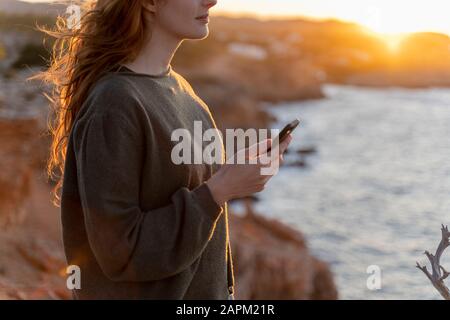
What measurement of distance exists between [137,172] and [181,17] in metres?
0.36

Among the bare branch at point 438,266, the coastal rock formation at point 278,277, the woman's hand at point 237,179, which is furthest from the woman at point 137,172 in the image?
the coastal rock formation at point 278,277

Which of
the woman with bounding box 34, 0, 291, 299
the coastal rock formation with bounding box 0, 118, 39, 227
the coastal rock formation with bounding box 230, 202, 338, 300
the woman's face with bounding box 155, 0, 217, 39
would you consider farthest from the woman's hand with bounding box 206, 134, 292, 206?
the coastal rock formation with bounding box 0, 118, 39, 227

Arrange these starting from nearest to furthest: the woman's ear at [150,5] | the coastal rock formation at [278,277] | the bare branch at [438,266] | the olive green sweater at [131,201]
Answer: the olive green sweater at [131,201] → the woman's ear at [150,5] → the bare branch at [438,266] → the coastal rock formation at [278,277]

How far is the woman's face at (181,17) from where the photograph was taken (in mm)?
1418

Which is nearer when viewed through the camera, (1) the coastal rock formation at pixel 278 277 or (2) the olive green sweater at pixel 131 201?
(2) the olive green sweater at pixel 131 201

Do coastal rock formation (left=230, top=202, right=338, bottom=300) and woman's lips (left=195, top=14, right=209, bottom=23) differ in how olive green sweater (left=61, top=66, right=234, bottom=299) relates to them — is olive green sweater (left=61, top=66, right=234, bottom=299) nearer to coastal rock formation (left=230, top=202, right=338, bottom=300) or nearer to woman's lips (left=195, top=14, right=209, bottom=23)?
woman's lips (left=195, top=14, right=209, bottom=23)

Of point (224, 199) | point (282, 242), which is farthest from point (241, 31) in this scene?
point (224, 199)

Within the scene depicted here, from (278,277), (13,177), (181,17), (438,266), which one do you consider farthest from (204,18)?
(13,177)

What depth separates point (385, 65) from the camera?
54562 millimetres

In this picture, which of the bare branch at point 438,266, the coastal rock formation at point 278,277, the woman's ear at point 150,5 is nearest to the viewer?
the woman's ear at point 150,5

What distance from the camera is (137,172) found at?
50.5 inches

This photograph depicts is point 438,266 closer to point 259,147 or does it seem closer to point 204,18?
point 259,147

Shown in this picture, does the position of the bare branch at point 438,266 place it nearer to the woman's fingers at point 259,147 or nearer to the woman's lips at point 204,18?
the woman's fingers at point 259,147

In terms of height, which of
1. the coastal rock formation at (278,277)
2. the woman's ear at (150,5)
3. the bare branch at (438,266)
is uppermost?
the woman's ear at (150,5)
